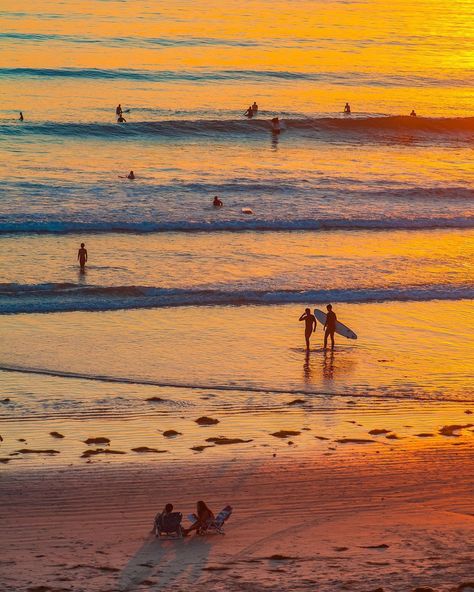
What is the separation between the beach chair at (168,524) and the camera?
13.4 m

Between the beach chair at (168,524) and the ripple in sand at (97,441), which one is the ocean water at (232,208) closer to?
the ripple in sand at (97,441)

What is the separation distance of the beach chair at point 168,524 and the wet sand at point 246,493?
0.49 feet

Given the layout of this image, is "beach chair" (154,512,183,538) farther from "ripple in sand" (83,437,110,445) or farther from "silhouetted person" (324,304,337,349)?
"silhouetted person" (324,304,337,349)

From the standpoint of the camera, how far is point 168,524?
13.4m

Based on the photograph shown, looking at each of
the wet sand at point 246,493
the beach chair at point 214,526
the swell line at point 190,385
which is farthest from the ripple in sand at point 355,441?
the beach chair at point 214,526

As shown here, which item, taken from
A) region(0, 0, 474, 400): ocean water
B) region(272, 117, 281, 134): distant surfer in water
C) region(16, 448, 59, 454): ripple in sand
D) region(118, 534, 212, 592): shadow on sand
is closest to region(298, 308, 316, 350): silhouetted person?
region(0, 0, 474, 400): ocean water

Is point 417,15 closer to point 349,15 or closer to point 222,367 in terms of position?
point 349,15

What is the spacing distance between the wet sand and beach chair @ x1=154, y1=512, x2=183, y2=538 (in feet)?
0.49

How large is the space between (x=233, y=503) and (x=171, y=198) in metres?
24.1

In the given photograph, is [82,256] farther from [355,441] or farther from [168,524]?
[168,524]

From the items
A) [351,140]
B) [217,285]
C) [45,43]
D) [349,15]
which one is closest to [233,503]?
[217,285]

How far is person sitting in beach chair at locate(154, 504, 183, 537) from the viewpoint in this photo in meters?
13.4

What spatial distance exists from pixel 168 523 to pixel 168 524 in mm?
16

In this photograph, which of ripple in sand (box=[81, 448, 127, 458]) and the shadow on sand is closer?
the shadow on sand
